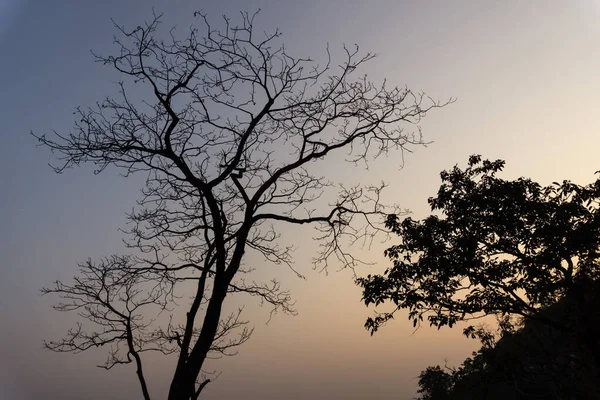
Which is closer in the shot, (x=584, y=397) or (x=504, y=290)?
(x=504, y=290)

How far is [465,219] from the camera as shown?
10711mm

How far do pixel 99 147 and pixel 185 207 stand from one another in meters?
1.72

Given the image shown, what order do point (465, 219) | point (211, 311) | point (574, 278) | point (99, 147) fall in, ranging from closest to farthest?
point (211, 311) → point (99, 147) → point (574, 278) → point (465, 219)

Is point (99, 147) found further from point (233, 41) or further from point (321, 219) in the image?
point (321, 219)

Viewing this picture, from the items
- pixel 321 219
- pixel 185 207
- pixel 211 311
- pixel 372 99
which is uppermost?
pixel 372 99

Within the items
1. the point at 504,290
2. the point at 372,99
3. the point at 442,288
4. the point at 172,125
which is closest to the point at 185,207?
the point at 172,125

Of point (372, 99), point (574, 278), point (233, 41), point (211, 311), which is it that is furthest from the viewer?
Answer: point (574, 278)

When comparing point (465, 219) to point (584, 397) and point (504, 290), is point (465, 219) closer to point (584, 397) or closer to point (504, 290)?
point (504, 290)

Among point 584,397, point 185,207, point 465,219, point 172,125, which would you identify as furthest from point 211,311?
point 584,397

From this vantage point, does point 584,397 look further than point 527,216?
Yes

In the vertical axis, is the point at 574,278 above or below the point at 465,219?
below

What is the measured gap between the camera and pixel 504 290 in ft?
Result: 33.7

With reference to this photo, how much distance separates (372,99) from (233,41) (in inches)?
109

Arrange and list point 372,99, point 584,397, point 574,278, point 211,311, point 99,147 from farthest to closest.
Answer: point 584,397, point 574,278, point 372,99, point 99,147, point 211,311
